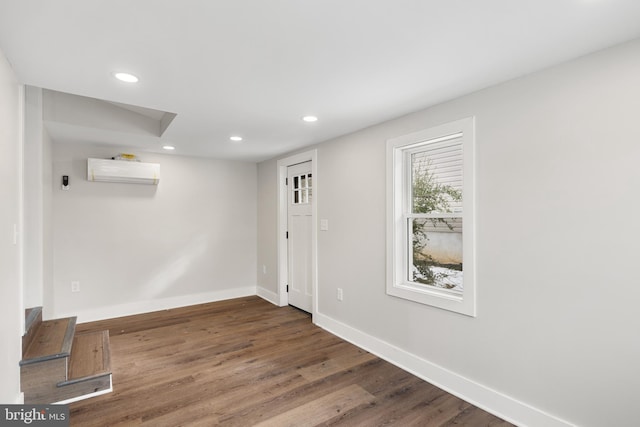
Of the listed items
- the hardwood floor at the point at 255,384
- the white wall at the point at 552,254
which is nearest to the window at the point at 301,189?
the hardwood floor at the point at 255,384

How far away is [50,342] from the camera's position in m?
2.50

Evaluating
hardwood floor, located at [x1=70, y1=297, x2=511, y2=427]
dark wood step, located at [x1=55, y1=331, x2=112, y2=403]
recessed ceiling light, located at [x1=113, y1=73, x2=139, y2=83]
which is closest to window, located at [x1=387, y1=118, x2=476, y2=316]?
hardwood floor, located at [x1=70, y1=297, x2=511, y2=427]

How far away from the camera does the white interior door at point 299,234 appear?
4.28 meters

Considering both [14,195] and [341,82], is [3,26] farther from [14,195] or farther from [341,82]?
[341,82]

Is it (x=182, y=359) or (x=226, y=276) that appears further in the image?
(x=226, y=276)

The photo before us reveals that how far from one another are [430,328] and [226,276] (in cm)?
340

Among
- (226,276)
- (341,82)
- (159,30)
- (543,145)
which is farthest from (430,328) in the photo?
(226,276)

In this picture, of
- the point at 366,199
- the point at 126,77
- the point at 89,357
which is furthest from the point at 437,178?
the point at 89,357

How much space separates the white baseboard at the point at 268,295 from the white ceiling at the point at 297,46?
300 centimetres

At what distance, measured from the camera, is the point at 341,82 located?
84.7 inches

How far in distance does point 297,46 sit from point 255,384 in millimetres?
2414

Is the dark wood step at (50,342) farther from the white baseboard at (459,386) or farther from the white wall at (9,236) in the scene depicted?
the white baseboard at (459,386)

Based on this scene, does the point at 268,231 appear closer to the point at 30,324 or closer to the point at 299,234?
the point at 299,234

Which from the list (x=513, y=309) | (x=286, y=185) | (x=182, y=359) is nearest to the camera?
(x=513, y=309)
